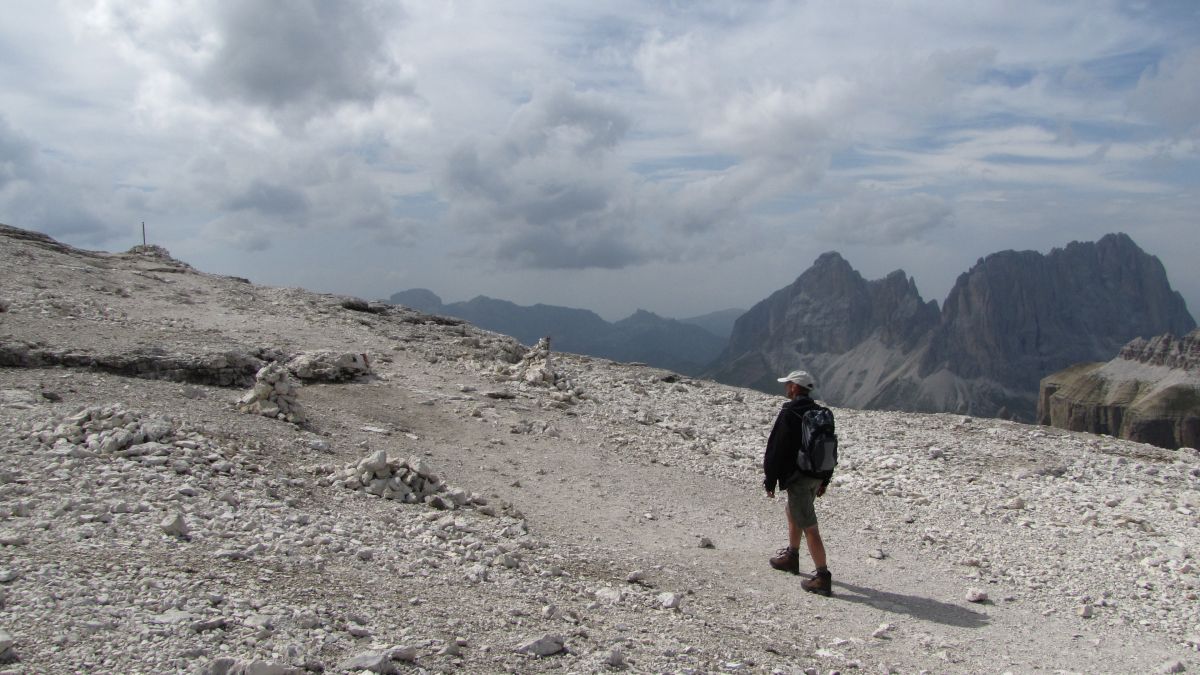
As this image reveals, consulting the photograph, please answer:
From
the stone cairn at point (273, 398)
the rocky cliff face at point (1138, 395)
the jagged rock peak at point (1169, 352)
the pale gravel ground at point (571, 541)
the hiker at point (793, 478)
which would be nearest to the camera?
the pale gravel ground at point (571, 541)

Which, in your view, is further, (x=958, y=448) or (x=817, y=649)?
(x=958, y=448)

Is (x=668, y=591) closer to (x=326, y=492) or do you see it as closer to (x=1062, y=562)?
(x=326, y=492)

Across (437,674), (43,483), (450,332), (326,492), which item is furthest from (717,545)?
(450,332)

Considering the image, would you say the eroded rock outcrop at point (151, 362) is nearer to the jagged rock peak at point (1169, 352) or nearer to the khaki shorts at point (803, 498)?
the khaki shorts at point (803, 498)

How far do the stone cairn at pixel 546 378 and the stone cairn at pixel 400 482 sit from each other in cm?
785

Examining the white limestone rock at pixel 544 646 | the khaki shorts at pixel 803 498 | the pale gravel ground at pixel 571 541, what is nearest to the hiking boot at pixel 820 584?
the pale gravel ground at pixel 571 541

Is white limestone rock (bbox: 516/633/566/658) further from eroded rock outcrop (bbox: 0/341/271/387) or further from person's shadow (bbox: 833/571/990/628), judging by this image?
eroded rock outcrop (bbox: 0/341/271/387)

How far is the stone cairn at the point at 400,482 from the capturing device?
377 inches

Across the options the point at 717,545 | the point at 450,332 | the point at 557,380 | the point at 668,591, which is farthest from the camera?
the point at 450,332

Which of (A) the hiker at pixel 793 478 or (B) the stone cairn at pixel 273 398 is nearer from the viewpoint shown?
(A) the hiker at pixel 793 478

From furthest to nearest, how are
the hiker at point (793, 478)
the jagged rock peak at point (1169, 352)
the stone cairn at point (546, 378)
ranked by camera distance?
1. the jagged rock peak at point (1169, 352)
2. the stone cairn at point (546, 378)
3. the hiker at point (793, 478)

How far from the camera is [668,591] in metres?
7.89

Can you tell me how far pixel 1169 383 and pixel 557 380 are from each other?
166 m

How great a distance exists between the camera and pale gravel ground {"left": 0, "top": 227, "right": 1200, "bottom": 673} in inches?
225
